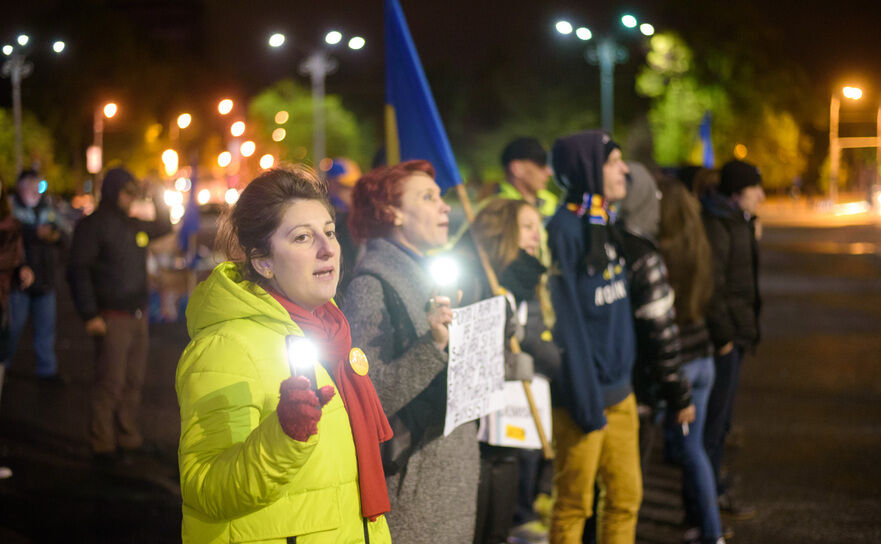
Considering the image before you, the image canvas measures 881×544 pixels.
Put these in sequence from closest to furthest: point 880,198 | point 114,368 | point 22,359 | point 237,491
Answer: point 237,491, point 114,368, point 22,359, point 880,198

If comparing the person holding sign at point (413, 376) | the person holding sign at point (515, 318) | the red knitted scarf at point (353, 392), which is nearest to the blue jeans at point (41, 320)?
the person holding sign at point (515, 318)

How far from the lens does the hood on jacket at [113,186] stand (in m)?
7.25

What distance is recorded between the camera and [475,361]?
3379 mm

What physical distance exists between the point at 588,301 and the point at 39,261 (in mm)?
7251

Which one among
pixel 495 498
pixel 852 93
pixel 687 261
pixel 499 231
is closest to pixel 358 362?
pixel 495 498

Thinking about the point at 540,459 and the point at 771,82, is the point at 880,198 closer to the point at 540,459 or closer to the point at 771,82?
the point at 771,82

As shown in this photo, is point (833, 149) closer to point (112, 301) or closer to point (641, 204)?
point (112, 301)

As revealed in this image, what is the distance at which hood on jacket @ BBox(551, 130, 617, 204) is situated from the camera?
173 inches

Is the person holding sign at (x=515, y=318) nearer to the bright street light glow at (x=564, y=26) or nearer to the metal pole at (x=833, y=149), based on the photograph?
the bright street light glow at (x=564, y=26)

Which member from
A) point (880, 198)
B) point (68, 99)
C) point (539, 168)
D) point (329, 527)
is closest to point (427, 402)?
point (329, 527)

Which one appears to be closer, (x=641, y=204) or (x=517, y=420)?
Answer: (x=517, y=420)

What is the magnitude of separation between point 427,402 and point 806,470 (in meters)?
4.50

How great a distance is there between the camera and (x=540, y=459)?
21.3 feet

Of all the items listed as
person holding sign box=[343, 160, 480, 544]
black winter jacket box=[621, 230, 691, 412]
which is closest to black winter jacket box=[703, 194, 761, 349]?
black winter jacket box=[621, 230, 691, 412]
